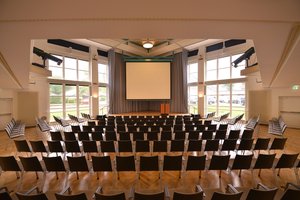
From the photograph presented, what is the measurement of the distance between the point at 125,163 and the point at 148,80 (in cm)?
1158

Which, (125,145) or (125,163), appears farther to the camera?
(125,145)

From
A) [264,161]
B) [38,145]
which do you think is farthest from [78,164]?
[264,161]

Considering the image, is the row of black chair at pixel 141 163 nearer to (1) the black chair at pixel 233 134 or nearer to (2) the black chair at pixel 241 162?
(2) the black chair at pixel 241 162

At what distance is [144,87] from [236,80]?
7.10 metres

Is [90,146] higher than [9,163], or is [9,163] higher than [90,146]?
[90,146]

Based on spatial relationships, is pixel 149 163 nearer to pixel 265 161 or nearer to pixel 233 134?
pixel 265 161

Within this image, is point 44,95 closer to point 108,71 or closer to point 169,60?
point 108,71

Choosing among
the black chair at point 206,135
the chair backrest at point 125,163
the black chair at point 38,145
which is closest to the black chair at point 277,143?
the black chair at point 206,135

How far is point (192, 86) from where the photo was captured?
16.0m

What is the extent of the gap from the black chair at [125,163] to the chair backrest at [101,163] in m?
0.18

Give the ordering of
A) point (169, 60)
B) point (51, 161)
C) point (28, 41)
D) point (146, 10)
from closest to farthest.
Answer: point (51, 161) → point (146, 10) → point (28, 41) → point (169, 60)

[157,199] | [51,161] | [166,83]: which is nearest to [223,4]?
[157,199]

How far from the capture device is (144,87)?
49.2 ft

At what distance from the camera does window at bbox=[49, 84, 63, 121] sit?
12.3m
